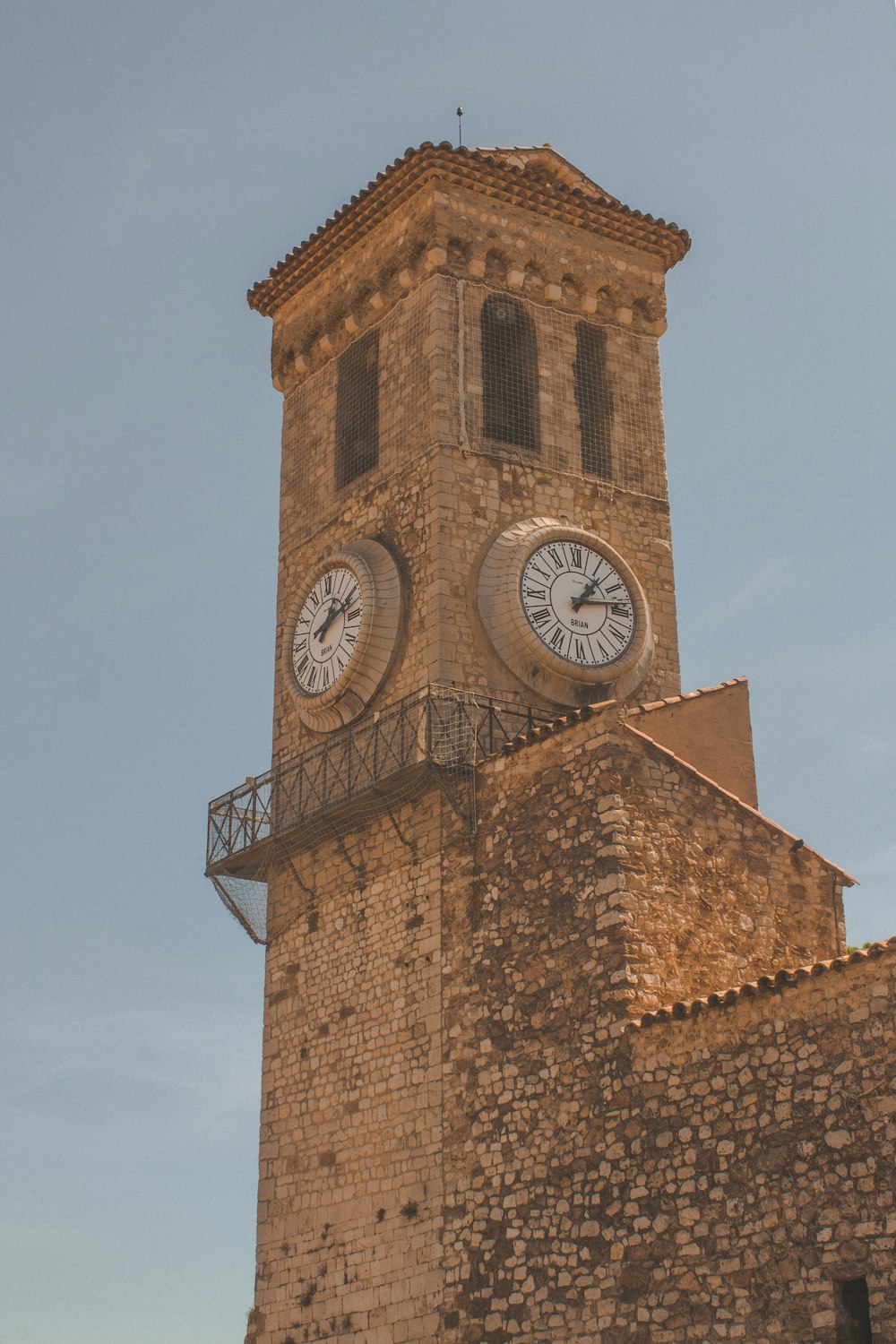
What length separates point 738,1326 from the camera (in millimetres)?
14141

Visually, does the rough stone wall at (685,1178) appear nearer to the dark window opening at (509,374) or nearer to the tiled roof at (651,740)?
the tiled roof at (651,740)

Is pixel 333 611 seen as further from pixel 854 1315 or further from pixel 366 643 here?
pixel 854 1315

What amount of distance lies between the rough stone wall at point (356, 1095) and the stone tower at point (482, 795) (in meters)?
0.04

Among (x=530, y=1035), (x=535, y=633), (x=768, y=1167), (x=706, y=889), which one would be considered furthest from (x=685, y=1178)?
(x=535, y=633)

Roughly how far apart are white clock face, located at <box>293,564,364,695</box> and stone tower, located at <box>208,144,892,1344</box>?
0.06m

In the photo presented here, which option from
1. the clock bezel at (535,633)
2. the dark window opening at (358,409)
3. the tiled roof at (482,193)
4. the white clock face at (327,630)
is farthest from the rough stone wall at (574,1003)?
the tiled roof at (482,193)

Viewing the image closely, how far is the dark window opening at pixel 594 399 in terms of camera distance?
22.2 metres

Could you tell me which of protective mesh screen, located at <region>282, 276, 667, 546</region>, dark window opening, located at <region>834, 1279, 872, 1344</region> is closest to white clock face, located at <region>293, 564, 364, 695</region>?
protective mesh screen, located at <region>282, 276, 667, 546</region>

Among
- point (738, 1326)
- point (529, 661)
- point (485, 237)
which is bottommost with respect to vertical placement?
point (738, 1326)

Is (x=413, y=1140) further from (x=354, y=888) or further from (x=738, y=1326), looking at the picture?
(x=738, y=1326)

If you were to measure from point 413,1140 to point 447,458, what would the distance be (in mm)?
7409

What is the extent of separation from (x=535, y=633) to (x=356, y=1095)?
517 centimetres

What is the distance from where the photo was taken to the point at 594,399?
74.1ft

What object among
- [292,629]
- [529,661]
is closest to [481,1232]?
[529,661]
